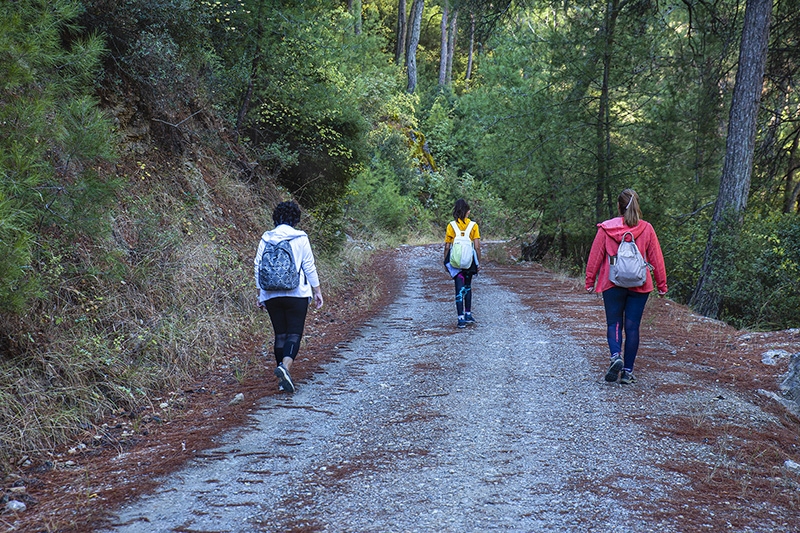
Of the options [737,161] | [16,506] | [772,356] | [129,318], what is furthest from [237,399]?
[737,161]

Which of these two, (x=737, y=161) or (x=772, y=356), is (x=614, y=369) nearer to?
(x=772, y=356)

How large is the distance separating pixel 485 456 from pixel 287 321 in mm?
2819

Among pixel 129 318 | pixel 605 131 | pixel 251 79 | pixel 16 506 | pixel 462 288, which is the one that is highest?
pixel 251 79

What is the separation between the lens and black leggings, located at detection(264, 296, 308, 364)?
6.62 m

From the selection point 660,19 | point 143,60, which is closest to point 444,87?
point 660,19

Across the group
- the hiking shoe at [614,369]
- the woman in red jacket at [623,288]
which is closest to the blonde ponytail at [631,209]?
the woman in red jacket at [623,288]

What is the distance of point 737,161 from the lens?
12.0 meters

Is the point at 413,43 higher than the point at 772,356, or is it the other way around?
the point at 413,43

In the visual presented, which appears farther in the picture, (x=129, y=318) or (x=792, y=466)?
(x=129, y=318)

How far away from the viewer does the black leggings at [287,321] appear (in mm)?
6625

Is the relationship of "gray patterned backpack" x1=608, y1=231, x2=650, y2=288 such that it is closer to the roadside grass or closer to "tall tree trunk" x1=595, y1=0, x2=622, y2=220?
the roadside grass

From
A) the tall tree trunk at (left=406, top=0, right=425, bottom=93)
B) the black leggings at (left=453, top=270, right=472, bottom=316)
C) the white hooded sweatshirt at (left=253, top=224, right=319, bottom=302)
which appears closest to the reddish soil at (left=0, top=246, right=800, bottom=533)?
the white hooded sweatshirt at (left=253, top=224, right=319, bottom=302)

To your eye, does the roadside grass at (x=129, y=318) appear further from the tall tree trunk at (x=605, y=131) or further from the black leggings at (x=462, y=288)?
the tall tree trunk at (x=605, y=131)

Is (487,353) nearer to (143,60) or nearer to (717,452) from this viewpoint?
(717,452)
